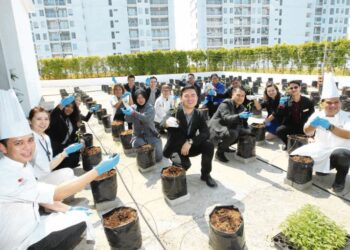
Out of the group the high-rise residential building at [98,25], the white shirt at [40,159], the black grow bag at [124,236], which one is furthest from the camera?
the high-rise residential building at [98,25]

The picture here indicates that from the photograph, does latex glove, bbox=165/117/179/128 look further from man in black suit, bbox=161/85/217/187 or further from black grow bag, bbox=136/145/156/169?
black grow bag, bbox=136/145/156/169

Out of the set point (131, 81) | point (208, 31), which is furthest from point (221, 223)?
point (208, 31)

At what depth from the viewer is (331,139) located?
129 inches

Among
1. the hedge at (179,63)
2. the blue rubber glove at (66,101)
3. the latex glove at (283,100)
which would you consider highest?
the hedge at (179,63)

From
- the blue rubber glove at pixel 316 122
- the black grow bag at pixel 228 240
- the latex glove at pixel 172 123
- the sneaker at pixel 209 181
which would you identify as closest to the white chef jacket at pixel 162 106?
the latex glove at pixel 172 123

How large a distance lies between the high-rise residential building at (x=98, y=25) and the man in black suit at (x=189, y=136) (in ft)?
141

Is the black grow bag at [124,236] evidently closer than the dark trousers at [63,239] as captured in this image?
No

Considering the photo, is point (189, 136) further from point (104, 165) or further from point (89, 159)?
point (89, 159)

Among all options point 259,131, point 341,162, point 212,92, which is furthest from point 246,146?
point 212,92

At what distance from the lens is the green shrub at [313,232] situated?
2.06m

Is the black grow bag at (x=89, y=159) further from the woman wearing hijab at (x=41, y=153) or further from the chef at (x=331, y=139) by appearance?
the chef at (x=331, y=139)

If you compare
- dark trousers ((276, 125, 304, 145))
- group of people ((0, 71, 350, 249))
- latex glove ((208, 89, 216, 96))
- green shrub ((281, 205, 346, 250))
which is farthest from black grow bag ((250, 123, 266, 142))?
green shrub ((281, 205, 346, 250))

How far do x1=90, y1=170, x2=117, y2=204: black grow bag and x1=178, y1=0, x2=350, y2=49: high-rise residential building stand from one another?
48.2 metres

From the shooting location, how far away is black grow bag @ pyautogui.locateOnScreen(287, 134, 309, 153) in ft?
13.3
